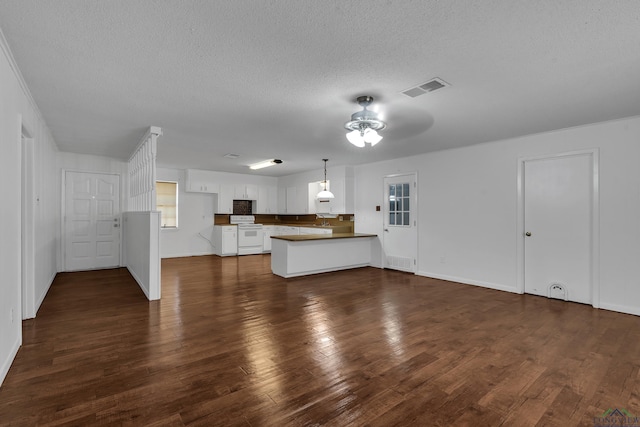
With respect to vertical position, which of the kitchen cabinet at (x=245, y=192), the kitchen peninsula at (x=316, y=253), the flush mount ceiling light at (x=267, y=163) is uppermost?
the flush mount ceiling light at (x=267, y=163)

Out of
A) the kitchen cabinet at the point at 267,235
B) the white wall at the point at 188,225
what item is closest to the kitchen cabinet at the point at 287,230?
the kitchen cabinet at the point at 267,235

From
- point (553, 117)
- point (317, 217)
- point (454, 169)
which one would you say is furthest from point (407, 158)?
point (317, 217)

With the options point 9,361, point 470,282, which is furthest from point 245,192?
point 9,361

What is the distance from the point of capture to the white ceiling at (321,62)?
6.27 feet

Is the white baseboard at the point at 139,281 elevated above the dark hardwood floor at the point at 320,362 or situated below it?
above

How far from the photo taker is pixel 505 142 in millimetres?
5066

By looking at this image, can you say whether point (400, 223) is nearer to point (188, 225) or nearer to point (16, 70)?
point (188, 225)

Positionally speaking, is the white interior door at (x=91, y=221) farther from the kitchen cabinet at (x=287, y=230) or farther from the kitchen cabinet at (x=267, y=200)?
the kitchen cabinet at (x=287, y=230)

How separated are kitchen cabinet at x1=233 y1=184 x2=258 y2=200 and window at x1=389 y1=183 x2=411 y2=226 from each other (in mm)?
4558

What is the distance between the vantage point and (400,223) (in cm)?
671

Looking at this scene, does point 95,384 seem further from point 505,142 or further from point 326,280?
point 505,142

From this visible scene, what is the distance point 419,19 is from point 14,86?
10.6 ft

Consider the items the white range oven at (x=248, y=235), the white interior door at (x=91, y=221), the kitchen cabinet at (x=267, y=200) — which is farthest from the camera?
the kitchen cabinet at (x=267, y=200)

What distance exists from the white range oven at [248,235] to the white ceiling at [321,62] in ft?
16.3
